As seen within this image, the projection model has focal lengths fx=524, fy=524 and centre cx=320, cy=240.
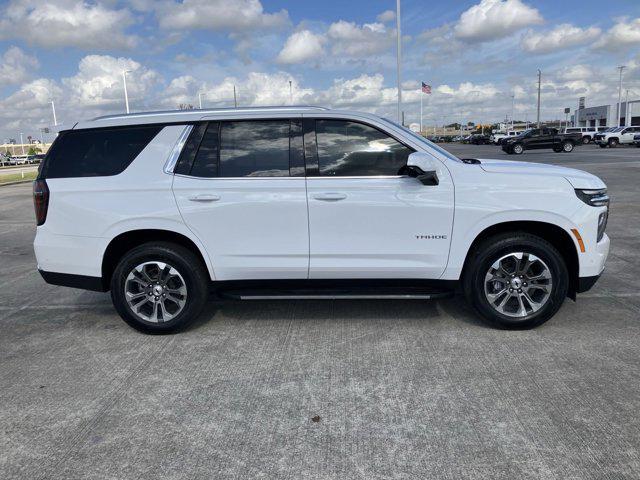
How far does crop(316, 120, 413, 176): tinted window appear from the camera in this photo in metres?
4.30

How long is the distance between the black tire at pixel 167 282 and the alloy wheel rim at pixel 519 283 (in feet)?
7.95

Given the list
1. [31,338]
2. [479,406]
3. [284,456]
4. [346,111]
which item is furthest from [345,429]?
[31,338]

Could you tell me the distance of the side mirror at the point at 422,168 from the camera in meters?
4.00

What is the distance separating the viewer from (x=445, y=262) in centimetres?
433

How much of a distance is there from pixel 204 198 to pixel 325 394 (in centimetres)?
188

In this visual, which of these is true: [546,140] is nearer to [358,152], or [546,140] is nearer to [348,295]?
[358,152]

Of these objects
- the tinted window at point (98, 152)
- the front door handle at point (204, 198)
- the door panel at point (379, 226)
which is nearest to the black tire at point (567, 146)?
the door panel at point (379, 226)

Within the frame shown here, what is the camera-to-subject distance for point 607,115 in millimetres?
92125

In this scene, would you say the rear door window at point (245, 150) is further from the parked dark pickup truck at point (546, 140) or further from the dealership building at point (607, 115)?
the dealership building at point (607, 115)

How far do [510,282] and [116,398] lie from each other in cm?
315

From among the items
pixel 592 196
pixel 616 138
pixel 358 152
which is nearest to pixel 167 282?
pixel 358 152

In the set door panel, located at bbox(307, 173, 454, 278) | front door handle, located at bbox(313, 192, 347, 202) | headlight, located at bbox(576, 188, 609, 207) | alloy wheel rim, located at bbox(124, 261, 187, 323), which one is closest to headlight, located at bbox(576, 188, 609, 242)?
headlight, located at bbox(576, 188, 609, 207)

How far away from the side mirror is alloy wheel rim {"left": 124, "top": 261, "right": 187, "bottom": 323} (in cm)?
211

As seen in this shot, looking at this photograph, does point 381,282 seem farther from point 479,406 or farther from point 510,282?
point 479,406
